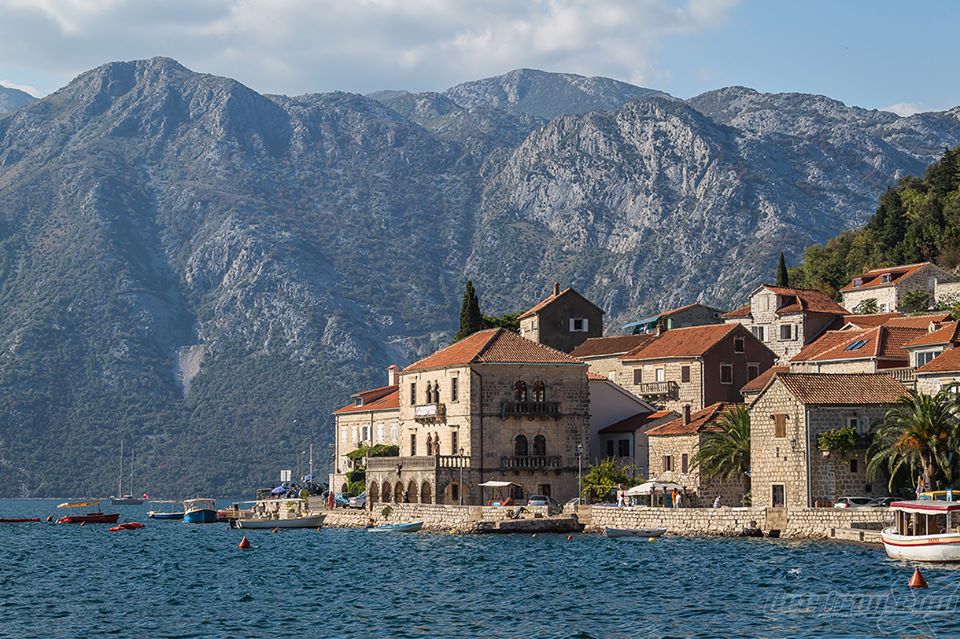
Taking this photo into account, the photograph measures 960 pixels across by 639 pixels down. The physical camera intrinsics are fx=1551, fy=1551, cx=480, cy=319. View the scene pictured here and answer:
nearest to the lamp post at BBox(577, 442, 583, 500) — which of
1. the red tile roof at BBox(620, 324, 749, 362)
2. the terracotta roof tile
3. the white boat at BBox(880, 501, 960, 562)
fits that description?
the red tile roof at BBox(620, 324, 749, 362)

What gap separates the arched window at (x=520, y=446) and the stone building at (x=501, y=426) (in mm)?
64

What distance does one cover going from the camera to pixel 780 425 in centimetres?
7681

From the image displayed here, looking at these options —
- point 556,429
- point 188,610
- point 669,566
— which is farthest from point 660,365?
point 188,610

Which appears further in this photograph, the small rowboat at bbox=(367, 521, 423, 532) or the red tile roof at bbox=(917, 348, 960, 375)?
the small rowboat at bbox=(367, 521, 423, 532)

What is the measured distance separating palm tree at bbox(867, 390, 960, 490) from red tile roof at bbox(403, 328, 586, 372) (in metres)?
29.3

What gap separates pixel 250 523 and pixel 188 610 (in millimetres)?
57253

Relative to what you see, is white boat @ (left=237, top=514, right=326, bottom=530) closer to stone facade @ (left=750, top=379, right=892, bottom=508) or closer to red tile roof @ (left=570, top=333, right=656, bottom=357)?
red tile roof @ (left=570, top=333, right=656, bottom=357)

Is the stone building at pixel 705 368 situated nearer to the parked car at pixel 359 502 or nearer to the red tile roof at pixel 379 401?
the parked car at pixel 359 502

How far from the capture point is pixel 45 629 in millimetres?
50250

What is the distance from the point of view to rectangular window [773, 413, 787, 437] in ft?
251

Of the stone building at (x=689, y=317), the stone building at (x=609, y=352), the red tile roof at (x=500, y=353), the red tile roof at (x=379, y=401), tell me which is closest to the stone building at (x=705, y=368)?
the stone building at (x=609, y=352)

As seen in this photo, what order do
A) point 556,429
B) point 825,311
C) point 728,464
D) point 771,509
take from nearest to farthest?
point 771,509 → point 728,464 → point 556,429 → point 825,311

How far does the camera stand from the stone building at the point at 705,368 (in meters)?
109

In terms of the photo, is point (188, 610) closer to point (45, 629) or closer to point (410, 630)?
point (45, 629)
